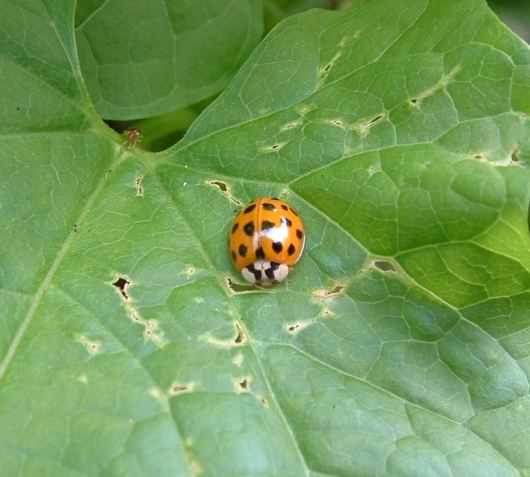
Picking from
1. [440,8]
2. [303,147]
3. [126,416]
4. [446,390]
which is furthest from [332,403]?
[440,8]

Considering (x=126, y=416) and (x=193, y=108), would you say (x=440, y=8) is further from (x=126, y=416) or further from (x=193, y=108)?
(x=126, y=416)

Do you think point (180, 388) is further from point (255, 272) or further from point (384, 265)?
point (384, 265)

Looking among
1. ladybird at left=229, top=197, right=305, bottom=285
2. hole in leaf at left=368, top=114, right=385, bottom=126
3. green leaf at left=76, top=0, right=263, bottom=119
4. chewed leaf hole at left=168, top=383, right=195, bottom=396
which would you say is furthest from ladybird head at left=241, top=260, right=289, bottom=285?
green leaf at left=76, top=0, right=263, bottom=119

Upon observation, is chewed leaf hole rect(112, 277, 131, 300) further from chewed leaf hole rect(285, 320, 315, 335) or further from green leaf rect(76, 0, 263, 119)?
green leaf rect(76, 0, 263, 119)

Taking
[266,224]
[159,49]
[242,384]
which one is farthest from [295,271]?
[159,49]

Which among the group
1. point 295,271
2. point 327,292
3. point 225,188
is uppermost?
point 225,188

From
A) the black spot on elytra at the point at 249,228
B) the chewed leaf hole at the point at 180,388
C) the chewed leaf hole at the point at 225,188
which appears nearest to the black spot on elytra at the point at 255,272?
the black spot on elytra at the point at 249,228
